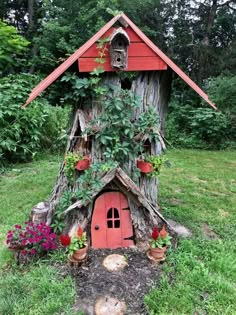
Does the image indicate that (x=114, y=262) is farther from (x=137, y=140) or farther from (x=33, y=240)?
(x=137, y=140)

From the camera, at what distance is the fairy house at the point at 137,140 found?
8.09ft

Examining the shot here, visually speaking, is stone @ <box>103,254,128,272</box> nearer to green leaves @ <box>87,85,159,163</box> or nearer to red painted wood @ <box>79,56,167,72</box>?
green leaves @ <box>87,85,159,163</box>

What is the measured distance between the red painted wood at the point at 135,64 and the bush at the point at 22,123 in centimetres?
361

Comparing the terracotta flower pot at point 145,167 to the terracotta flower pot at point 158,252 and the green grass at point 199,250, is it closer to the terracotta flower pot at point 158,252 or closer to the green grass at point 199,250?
the terracotta flower pot at point 158,252

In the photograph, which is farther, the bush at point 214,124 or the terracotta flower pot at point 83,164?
the bush at point 214,124

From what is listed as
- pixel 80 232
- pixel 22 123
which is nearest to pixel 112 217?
pixel 80 232

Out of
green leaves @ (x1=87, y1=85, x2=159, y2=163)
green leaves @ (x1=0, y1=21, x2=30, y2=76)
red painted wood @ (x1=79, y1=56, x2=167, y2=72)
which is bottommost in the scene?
green leaves @ (x1=87, y1=85, x2=159, y2=163)

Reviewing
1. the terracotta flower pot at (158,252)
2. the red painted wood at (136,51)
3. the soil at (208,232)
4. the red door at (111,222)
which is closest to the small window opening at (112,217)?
the red door at (111,222)

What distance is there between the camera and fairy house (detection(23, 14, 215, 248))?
2.46 metres

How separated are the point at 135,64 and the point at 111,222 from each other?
1.58 m

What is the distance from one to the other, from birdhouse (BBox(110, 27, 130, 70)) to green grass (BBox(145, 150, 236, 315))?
191 cm

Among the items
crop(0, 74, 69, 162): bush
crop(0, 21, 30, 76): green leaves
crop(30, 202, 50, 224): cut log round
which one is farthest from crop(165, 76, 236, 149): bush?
crop(30, 202, 50, 224): cut log round

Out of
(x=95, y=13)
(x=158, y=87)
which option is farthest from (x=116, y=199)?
(x=95, y=13)

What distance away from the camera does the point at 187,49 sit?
1082cm
